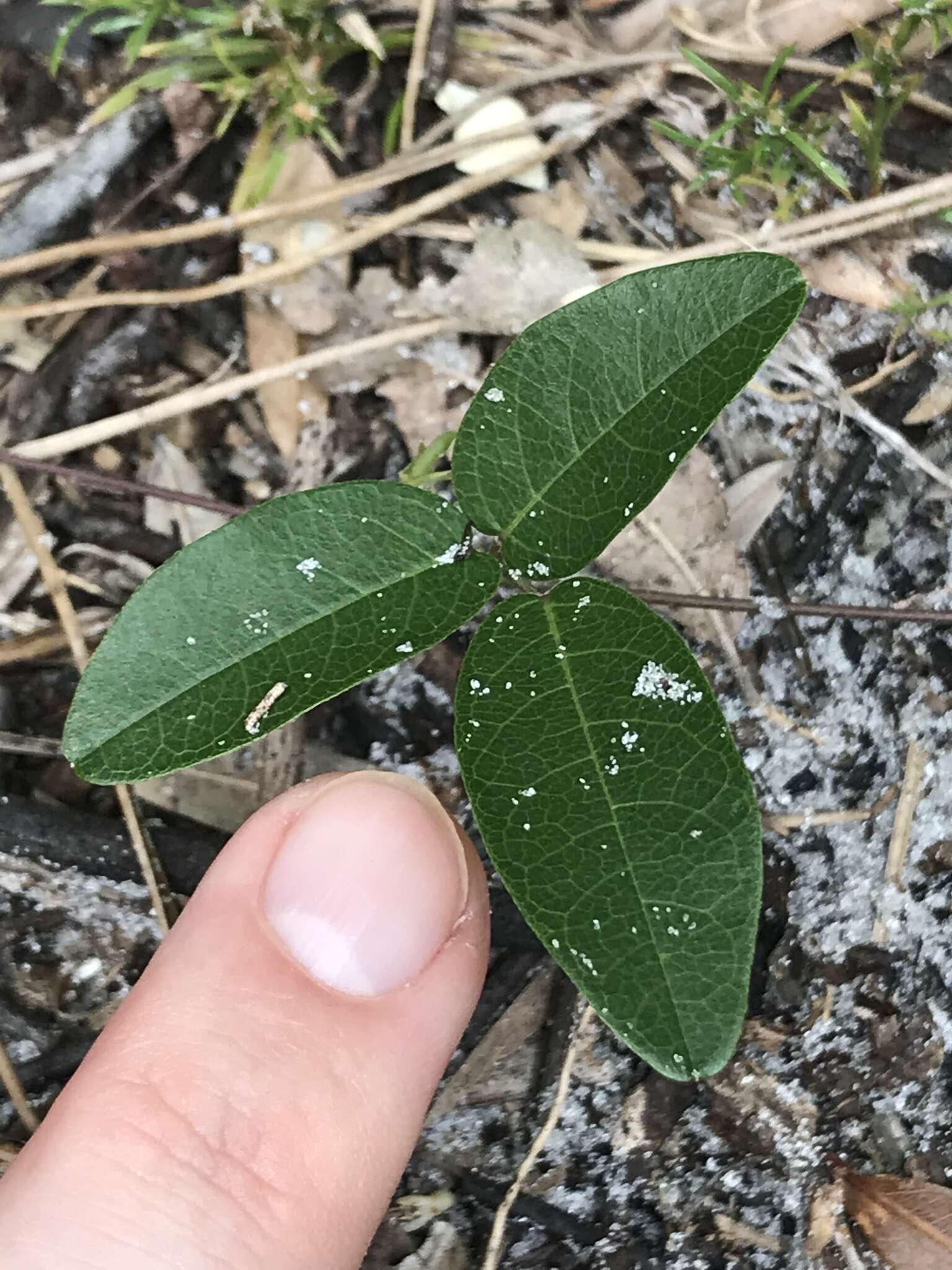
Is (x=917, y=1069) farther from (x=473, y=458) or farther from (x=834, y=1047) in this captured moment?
(x=473, y=458)

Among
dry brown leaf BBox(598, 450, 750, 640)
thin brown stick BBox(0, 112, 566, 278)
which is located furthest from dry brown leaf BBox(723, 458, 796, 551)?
thin brown stick BBox(0, 112, 566, 278)

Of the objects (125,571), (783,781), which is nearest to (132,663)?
(125,571)

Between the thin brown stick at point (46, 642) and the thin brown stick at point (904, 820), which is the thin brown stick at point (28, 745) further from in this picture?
the thin brown stick at point (904, 820)

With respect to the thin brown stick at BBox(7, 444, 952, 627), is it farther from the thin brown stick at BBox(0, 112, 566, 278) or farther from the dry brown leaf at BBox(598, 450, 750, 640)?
the thin brown stick at BBox(0, 112, 566, 278)

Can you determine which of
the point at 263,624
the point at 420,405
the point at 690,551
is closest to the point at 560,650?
the point at 263,624

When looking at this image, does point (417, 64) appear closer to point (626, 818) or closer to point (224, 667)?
point (224, 667)

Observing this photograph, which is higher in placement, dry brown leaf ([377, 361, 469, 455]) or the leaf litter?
dry brown leaf ([377, 361, 469, 455])
